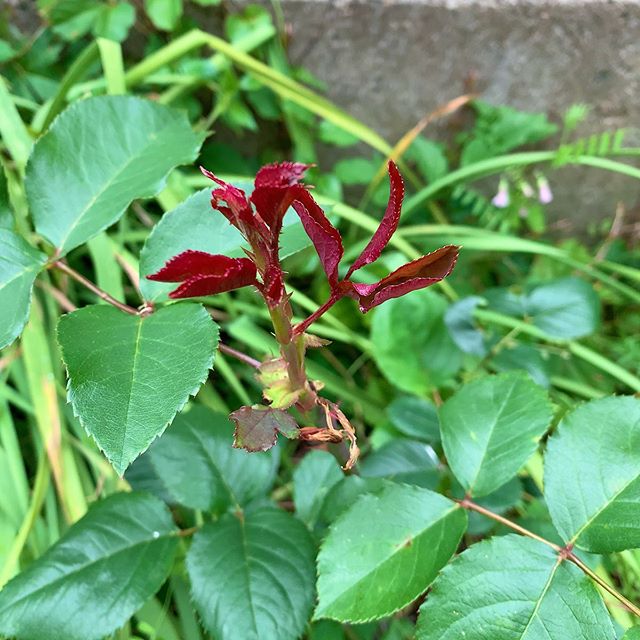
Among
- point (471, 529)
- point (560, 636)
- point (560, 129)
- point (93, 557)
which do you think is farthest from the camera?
point (560, 129)

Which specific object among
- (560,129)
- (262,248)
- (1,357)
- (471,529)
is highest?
(262,248)

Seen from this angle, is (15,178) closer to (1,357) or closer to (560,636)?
(1,357)

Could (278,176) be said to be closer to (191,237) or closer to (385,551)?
(191,237)

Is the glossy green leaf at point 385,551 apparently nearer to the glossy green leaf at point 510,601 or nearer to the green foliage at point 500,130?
the glossy green leaf at point 510,601

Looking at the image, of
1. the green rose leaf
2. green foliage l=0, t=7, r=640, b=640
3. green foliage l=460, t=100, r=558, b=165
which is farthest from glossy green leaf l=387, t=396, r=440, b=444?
green foliage l=460, t=100, r=558, b=165

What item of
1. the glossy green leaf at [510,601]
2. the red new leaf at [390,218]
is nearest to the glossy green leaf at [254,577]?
the glossy green leaf at [510,601]

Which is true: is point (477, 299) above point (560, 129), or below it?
below

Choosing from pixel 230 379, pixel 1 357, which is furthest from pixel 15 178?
pixel 230 379

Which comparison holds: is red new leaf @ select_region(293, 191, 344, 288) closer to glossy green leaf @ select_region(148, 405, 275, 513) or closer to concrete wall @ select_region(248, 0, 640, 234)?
glossy green leaf @ select_region(148, 405, 275, 513)
